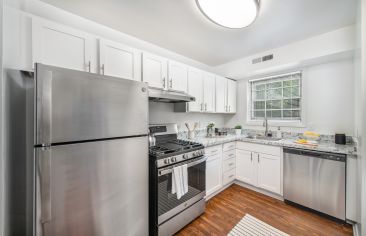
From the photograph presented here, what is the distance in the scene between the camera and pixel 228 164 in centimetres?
275

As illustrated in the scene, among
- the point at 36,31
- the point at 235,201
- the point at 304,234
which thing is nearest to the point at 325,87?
the point at 304,234

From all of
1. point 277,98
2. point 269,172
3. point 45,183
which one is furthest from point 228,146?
point 45,183

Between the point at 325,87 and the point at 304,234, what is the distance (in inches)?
91.6

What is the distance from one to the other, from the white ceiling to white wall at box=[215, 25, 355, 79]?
11cm

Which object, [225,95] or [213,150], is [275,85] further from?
[213,150]

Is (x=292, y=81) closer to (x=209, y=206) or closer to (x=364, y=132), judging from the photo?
(x=364, y=132)

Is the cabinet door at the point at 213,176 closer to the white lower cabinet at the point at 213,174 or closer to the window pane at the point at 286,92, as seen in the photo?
the white lower cabinet at the point at 213,174

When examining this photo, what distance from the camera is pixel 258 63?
115 inches

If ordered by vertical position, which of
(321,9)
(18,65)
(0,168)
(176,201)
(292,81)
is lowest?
(176,201)

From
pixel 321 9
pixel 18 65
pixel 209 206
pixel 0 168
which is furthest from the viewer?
pixel 209 206

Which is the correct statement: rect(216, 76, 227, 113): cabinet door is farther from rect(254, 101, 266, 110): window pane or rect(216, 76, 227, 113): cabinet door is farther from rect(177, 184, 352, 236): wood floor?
rect(177, 184, 352, 236): wood floor

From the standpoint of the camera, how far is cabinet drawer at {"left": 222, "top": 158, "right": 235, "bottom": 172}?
2.65 meters

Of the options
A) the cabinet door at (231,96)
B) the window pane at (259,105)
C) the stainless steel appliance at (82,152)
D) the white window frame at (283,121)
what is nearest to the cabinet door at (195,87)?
the cabinet door at (231,96)

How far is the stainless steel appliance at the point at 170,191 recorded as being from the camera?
155cm
